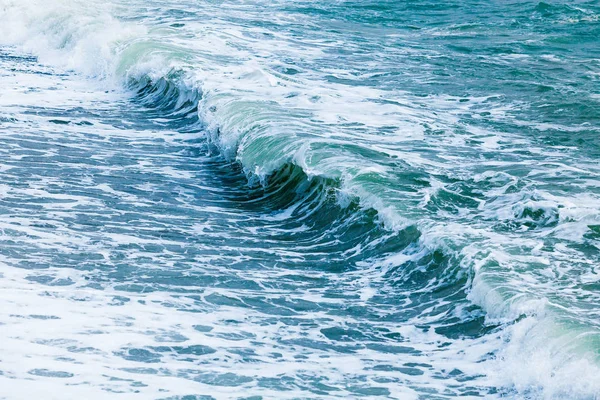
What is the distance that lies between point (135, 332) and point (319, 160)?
5.22 metres

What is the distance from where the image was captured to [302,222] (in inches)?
425

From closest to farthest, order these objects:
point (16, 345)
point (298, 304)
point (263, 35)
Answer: point (16, 345), point (298, 304), point (263, 35)

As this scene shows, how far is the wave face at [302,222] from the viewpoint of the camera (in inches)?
273

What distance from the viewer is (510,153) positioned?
41.1 ft

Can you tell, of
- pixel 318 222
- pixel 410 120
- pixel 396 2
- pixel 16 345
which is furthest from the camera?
pixel 396 2

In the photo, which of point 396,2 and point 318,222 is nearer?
point 318,222

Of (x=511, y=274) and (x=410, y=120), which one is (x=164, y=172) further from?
(x=511, y=274)

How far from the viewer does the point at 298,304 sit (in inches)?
324

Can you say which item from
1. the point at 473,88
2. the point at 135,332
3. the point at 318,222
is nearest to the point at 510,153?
the point at 318,222

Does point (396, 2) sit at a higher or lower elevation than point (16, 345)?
higher

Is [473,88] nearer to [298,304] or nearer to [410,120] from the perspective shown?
[410,120]

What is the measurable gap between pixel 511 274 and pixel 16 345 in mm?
4208

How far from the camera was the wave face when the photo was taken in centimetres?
694

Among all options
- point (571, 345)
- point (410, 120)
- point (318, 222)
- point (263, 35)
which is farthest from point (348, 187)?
point (263, 35)
